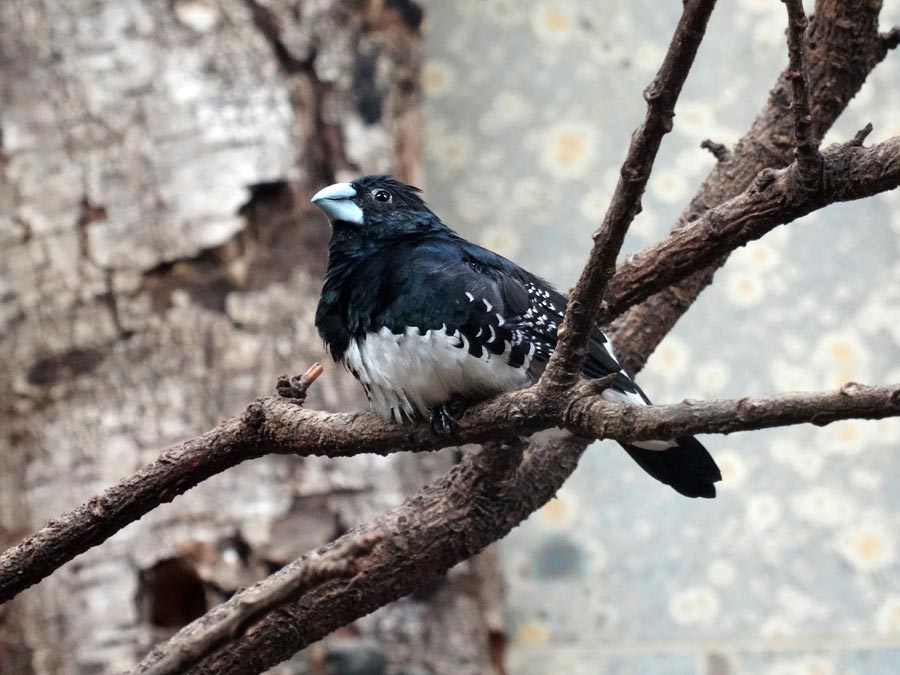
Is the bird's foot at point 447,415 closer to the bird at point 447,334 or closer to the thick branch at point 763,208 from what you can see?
the bird at point 447,334

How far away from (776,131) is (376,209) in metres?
0.74

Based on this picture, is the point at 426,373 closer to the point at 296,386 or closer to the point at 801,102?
the point at 296,386

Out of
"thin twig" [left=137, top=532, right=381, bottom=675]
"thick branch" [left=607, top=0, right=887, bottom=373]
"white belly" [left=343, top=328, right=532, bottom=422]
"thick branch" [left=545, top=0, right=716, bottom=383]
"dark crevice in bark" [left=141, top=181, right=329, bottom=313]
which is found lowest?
"thin twig" [left=137, top=532, right=381, bottom=675]

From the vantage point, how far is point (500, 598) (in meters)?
3.45

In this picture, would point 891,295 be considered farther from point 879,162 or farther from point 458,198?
point 879,162

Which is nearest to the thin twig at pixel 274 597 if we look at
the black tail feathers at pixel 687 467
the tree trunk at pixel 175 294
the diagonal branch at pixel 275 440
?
the diagonal branch at pixel 275 440

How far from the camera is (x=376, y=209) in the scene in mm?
2104

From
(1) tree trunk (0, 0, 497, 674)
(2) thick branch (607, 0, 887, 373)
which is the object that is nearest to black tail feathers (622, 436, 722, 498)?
(2) thick branch (607, 0, 887, 373)

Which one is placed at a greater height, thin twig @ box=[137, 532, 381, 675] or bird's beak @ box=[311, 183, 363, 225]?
bird's beak @ box=[311, 183, 363, 225]

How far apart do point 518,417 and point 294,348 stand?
171 cm

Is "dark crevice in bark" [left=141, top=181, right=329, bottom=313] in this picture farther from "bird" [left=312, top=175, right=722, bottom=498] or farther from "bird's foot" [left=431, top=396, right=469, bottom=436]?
"bird's foot" [left=431, top=396, right=469, bottom=436]

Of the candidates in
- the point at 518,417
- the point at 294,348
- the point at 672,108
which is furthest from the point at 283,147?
the point at 672,108

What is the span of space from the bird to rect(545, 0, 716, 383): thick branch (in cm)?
33

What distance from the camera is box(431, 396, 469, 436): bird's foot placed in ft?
5.30
